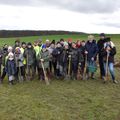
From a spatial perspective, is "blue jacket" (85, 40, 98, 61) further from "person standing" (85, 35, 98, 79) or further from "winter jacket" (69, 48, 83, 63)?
"winter jacket" (69, 48, 83, 63)

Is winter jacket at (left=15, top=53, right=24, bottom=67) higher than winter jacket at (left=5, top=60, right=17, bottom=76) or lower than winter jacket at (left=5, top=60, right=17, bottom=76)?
higher

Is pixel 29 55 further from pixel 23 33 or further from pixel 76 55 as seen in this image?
pixel 23 33

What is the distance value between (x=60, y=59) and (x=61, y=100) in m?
4.40

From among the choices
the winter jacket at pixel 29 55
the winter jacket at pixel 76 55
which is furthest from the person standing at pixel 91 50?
the winter jacket at pixel 29 55

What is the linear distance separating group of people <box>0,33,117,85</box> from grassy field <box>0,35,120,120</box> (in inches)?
24.3

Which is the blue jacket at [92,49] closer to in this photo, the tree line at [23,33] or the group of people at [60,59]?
the group of people at [60,59]

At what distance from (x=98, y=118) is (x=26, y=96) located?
164 inches

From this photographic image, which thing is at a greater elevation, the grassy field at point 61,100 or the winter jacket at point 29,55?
the winter jacket at point 29,55

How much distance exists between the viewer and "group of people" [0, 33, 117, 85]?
69.3ft

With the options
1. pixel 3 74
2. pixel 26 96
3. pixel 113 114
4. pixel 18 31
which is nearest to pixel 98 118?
pixel 113 114

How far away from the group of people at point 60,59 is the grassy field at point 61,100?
0.62 meters

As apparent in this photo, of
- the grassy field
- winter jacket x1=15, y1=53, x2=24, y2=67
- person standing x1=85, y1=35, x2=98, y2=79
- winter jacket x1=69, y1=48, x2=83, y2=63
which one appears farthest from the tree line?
the grassy field

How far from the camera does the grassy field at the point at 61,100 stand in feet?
51.3

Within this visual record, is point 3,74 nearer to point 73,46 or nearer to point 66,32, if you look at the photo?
point 73,46
